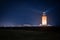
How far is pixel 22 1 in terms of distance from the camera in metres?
1.27

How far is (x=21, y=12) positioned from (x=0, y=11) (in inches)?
9.1

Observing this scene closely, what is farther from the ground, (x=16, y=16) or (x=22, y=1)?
(x=22, y=1)

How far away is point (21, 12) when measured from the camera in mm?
1273

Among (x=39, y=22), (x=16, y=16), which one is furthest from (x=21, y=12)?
(x=39, y=22)
